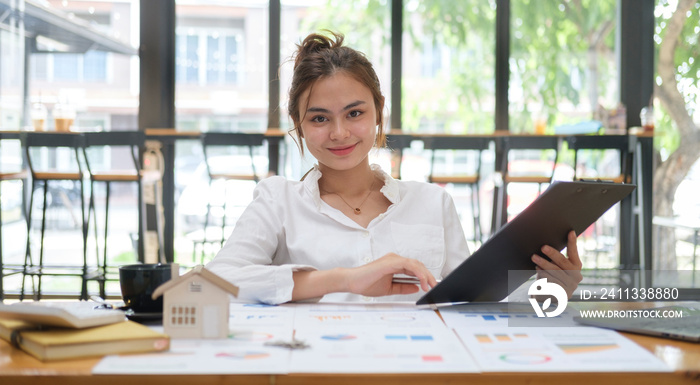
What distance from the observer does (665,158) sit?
17.2 feet

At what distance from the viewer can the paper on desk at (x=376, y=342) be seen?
2.63 feet

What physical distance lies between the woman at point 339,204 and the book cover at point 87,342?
51cm

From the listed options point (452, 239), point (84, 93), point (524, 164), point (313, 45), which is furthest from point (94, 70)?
point (452, 239)

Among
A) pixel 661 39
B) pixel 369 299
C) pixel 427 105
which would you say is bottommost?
pixel 369 299

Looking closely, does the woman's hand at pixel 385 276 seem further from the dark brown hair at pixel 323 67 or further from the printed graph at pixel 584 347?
the dark brown hair at pixel 323 67

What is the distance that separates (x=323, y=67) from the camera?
1.61 m

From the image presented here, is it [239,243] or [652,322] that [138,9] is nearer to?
[239,243]

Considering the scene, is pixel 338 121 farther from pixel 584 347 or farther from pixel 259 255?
pixel 584 347

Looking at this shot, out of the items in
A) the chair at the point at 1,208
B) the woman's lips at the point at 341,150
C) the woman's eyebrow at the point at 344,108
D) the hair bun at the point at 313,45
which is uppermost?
the hair bun at the point at 313,45

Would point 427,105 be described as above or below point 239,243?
above

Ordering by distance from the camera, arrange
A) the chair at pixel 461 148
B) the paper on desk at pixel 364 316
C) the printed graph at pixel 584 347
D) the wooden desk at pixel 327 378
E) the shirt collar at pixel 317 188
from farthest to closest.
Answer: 1. the chair at pixel 461 148
2. the shirt collar at pixel 317 188
3. the paper on desk at pixel 364 316
4. the printed graph at pixel 584 347
5. the wooden desk at pixel 327 378

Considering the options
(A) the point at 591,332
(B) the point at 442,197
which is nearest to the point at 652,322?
(A) the point at 591,332

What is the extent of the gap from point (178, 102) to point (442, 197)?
4.29 meters

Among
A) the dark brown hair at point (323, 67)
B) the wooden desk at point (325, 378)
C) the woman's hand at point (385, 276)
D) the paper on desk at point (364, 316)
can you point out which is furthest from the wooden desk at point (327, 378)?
the dark brown hair at point (323, 67)
